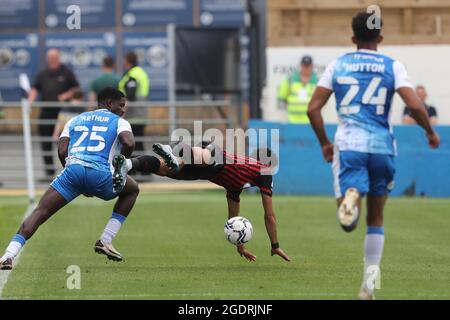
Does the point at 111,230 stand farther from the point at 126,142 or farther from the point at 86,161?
the point at 126,142

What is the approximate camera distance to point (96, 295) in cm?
1029

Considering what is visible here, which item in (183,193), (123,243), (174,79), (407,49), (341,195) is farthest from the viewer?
(174,79)

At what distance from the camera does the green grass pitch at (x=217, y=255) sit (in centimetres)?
1067

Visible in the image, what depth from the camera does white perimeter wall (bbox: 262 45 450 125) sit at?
2433 centimetres

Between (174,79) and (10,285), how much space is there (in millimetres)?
15591

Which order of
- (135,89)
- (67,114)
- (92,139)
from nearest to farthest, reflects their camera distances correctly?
(92,139) < (135,89) < (67,114)

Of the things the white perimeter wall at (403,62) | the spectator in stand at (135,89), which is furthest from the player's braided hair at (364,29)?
the white perimeter wall at (403,62)

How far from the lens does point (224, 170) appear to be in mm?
13273

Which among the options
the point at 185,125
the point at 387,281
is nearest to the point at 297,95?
the point at 185,125

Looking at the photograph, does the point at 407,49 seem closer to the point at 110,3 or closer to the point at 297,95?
the point at 297,95

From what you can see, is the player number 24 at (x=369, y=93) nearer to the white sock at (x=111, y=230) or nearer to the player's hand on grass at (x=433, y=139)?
the player's hand on grass at (x=433, y=139)

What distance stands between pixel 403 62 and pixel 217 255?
38.3 ft

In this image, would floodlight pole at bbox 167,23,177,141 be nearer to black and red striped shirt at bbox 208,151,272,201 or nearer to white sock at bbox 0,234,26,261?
black and red striped shirt at bbox 208,151,272,201

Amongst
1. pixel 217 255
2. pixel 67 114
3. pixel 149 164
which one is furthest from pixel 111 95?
pixel 67 114
